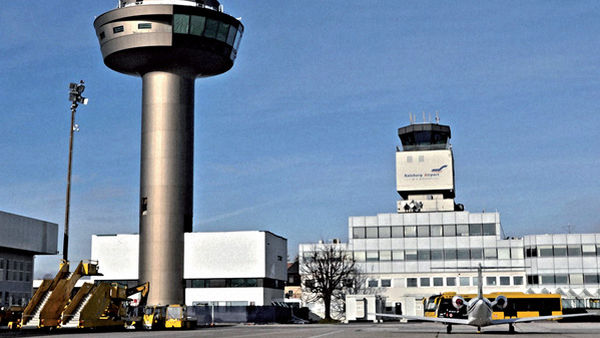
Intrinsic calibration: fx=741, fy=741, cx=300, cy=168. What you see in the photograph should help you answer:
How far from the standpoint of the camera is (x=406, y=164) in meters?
122

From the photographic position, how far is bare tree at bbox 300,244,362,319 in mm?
94312

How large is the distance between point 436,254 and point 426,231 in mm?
3820

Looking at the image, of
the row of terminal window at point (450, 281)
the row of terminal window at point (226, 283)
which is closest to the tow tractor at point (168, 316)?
the row of terminal window at point (226, 283)

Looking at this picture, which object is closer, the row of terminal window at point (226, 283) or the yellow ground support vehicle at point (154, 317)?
the yellow ground support vehicle at point (154, 317)

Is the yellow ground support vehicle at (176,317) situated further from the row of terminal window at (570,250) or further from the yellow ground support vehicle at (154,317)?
the row of terminal window at (570,250)

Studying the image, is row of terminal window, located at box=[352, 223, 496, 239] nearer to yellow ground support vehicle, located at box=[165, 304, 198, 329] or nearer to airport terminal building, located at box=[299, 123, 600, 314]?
airport terminal building, located at box=[299, 123, 600, 314]

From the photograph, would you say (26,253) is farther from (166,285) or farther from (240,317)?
(240,317)

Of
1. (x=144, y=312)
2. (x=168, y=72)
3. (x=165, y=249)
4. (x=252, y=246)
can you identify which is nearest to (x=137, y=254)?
(x=165, y=249)

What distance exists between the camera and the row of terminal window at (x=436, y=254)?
10694 centimetres

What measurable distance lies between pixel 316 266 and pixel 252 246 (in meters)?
28.3

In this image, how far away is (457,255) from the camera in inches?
4284

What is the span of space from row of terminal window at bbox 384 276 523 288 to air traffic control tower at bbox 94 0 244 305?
40.5 m

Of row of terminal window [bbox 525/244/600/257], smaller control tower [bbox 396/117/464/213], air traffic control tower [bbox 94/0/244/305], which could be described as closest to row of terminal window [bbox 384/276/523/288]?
row of terminal window [bbox 525/244/600/257]

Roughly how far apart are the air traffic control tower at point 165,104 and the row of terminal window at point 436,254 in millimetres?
40143
